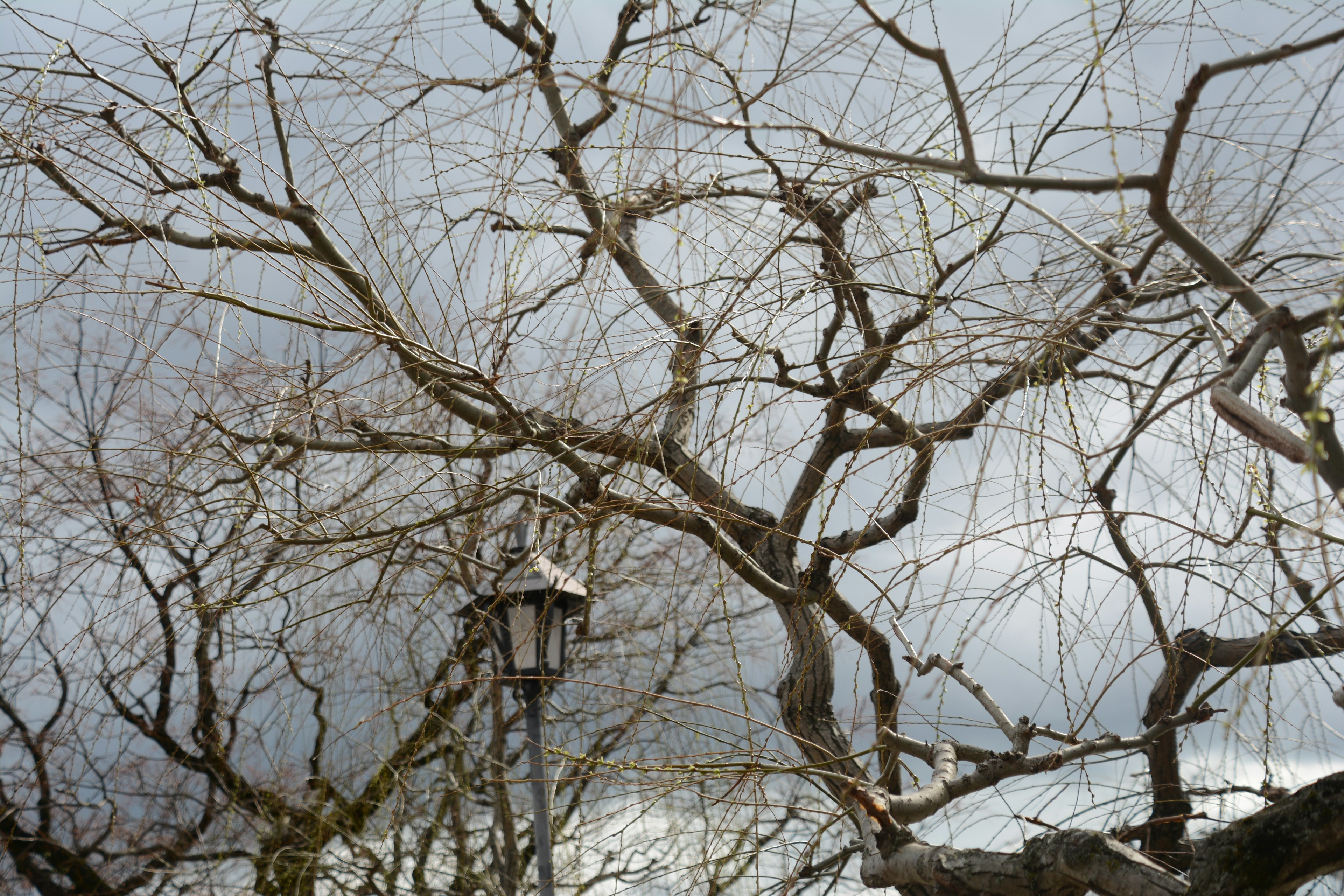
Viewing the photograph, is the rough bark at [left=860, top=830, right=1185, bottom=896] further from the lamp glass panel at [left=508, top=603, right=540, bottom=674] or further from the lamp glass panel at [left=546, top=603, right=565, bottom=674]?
the lamp glass panel at [left=546, top=603, right=565, bottom=674]

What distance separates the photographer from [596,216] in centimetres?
225

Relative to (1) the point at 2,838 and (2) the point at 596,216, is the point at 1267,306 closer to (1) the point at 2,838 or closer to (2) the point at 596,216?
(2) the point at 596,216

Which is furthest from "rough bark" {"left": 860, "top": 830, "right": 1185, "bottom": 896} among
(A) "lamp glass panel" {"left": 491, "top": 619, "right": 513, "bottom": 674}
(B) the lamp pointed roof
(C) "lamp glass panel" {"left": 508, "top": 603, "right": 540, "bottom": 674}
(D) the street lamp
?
(A) "lamp glass panel" {"left": 491, "top": 619, "right": 513, "bottom": 674}

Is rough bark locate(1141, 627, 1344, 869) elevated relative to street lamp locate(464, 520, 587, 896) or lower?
lower

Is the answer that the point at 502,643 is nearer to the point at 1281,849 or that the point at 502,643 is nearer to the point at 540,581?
the point at 540,581

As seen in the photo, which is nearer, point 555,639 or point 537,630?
point 537,630

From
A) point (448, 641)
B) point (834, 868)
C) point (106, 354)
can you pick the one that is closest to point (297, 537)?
point (106, 354)

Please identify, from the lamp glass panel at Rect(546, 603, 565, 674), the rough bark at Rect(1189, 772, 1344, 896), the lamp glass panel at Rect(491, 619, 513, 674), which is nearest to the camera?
the rough bark at Rect(1189, 772, 1344, 896)

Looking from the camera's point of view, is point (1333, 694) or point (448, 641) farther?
point (448, 641)

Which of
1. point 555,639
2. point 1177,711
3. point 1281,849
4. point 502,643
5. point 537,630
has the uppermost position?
point 502,643

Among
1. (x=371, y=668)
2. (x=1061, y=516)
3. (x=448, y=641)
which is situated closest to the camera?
(x=1061, y=516)

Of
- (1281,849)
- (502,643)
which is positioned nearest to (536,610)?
(502,643)

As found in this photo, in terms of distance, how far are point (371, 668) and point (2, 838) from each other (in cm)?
139

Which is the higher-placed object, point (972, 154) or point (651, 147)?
point (651, 147)
